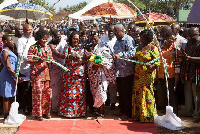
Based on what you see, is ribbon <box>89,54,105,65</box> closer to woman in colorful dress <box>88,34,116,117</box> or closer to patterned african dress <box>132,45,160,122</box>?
woman in colorful dress <box>88,34,116,117</box>

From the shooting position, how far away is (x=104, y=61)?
6535 millimetres

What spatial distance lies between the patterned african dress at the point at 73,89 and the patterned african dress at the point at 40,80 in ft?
1.17

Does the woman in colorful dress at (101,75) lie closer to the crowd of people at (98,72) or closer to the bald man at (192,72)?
the crowd of people at (98,72)

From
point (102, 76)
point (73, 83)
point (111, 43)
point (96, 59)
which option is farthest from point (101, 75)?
point (111, 43)

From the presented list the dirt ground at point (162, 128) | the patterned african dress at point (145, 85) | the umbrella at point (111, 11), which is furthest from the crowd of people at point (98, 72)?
the umbrella at point (111, 11)

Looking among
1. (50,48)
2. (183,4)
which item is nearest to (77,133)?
(50,48)

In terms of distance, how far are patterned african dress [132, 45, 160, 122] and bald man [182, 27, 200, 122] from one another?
2.23ft

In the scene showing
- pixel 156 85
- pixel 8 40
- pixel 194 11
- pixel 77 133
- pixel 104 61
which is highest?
pixel 194 11

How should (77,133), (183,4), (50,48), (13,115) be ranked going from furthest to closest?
1. (183,4)
2. (50,48)
3. (13,115)
4. (77,133)

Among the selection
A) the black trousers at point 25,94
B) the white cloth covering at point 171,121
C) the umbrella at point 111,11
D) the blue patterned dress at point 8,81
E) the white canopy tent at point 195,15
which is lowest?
the white cloth covering at point 171,121

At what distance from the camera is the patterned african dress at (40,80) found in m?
6.34

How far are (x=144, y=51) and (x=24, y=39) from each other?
2.73 meters

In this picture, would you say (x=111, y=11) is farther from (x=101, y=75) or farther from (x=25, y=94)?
(x=25, y=94)

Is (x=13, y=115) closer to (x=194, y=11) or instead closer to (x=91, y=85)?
(x=91, y=85)
